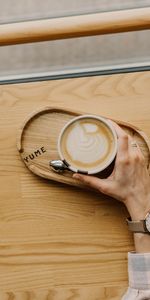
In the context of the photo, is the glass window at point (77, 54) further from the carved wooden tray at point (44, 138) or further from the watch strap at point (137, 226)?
the watch strap at point (137, 226)

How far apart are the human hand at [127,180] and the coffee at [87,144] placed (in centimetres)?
2

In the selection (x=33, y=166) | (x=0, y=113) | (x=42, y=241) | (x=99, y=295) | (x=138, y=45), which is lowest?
(x=99, y=295)

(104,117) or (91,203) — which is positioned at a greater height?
(104,117)

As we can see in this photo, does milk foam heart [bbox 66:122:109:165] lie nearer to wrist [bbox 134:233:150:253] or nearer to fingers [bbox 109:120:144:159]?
fingers [bbox 109:120:144:159]

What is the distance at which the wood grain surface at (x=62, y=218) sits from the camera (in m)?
0.95

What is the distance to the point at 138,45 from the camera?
1004 millimetres

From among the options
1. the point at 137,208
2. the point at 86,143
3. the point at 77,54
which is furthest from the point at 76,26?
the point at 137,208

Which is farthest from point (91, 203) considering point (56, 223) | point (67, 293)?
point (67, 293)

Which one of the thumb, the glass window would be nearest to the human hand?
the thumb

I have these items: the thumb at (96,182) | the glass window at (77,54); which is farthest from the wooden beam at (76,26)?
the thumb at (96,182)

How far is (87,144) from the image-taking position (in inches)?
36.5

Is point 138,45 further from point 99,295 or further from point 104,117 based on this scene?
point 99,295

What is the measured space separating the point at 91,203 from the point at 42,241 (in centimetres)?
12

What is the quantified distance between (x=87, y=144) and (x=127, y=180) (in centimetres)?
10
